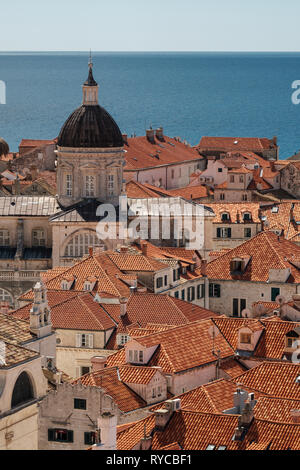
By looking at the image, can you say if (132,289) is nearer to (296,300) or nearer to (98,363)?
(296,300)

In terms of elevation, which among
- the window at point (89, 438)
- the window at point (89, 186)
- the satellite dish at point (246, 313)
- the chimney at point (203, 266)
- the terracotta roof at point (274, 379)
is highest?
the window at point (89, 186)

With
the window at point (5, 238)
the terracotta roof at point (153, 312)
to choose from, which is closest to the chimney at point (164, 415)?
the terracotta roof at point (153, 312)

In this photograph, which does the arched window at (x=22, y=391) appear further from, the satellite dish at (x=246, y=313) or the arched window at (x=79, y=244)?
the arched window at (x=79, y=244)

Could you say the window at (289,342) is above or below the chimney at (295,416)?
above

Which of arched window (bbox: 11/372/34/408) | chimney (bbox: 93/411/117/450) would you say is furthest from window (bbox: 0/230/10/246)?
chimney (bbox: 93/411/117/450)

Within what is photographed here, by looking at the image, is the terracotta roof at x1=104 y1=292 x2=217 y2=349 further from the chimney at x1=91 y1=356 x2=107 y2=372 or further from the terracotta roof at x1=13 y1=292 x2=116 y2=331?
the chimney at x1=91 y1=356 x2=107 y2=372

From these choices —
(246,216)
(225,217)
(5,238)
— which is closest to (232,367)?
(5,238)
